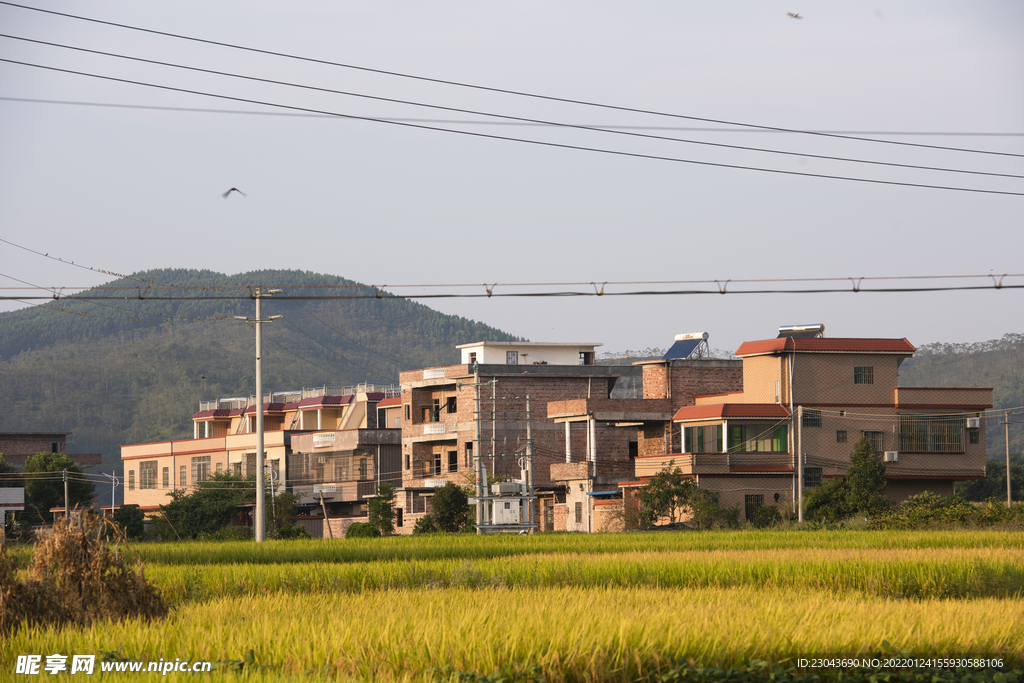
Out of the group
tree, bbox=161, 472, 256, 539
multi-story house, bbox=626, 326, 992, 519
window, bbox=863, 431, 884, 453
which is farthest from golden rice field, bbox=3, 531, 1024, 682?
tree, bbox=161, 472, 256, 539

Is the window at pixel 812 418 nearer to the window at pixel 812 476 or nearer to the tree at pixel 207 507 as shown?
the window at pixel 812 476

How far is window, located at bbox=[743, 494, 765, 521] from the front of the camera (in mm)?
50312

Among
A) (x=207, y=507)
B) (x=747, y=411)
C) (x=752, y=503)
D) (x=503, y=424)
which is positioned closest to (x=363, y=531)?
(x=503, y=424)

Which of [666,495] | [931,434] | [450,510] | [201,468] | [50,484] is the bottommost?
[450,510]

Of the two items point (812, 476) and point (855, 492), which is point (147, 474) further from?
point (855, 492)

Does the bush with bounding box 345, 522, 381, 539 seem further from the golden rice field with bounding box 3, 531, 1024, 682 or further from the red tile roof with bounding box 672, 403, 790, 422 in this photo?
the golden rice field with bounding box 3, 531, 1024, 682

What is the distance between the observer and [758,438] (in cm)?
5206

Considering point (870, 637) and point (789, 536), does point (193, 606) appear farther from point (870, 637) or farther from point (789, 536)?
point (789, 536)

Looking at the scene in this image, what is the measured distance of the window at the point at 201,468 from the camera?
84.9 meters

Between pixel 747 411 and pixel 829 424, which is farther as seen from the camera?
pixel 829 424

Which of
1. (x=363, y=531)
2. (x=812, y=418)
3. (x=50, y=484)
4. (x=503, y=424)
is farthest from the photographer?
(x=50, y=484)

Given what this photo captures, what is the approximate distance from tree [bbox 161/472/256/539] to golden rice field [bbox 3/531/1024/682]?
49.2 metres

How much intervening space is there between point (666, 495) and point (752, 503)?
14.2 feet

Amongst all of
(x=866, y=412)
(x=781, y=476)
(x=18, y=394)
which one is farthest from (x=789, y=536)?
(x=18, y=394)
